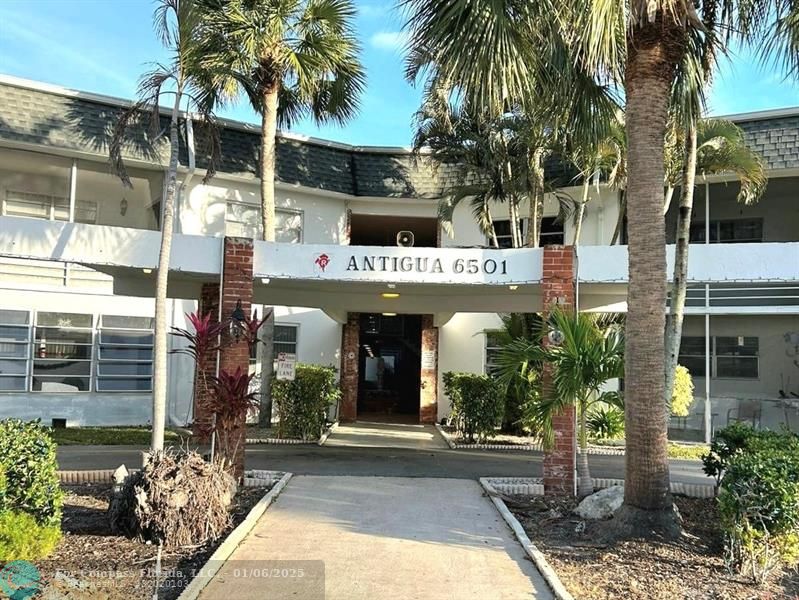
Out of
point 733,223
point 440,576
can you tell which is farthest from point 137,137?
point 733,223

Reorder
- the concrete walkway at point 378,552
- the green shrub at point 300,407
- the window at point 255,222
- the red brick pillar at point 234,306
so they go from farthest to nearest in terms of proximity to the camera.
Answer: the window at point 255,222 < the green shrub at point 300,407 < the red brick pillar at point 234,306 < the concrete walkway at point 378,552

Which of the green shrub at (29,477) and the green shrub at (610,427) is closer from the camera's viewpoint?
the green shrub at (29,477)

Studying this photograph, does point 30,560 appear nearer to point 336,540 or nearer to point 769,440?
point 336,540

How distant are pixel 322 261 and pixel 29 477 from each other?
14.8ft

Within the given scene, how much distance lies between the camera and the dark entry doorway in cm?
2186

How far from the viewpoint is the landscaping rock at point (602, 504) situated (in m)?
7.42

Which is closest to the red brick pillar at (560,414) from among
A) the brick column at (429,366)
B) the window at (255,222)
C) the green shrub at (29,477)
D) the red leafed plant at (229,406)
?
the red leafed plant at (229,406)

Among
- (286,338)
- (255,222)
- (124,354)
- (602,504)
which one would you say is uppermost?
(255,222)

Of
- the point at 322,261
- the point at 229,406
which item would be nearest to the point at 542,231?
the point at 322,261

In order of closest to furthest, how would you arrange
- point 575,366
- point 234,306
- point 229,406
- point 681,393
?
point 575,366
point 229,406
point 234,306
point 681,393

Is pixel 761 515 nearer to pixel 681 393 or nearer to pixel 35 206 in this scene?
pixel 681 393

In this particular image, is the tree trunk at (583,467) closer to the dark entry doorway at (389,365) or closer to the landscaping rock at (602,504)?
the landscaping rock at (602,504)

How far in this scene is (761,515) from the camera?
5.77m

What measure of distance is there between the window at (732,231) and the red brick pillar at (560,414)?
11.8 m
